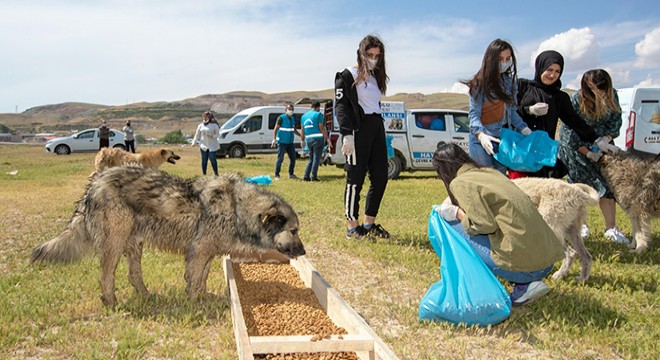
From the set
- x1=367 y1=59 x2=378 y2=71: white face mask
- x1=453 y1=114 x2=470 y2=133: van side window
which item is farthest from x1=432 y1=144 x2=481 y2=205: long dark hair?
x1=453 y1=114 x2=470 y2=133: van side window

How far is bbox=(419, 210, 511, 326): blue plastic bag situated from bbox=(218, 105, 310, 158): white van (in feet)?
65.5

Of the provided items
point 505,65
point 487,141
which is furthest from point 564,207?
point 505,65

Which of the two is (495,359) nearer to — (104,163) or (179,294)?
(179,294)

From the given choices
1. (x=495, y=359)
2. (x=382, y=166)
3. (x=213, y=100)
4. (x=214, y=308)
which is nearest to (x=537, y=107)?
(x=382, y=166)

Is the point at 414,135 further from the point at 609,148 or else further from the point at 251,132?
the point at 251,132

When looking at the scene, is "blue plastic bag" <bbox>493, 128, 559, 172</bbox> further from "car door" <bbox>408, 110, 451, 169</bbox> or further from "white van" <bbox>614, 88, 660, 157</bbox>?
"car door" <bbox>408, 110, 451, 169</bbox>

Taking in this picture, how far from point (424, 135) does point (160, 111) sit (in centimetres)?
11064

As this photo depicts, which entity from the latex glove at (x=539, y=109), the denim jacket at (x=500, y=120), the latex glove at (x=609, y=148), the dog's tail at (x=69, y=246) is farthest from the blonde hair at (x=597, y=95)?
the dog's tail at (x=69, y=246)

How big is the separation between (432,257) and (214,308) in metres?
2.63

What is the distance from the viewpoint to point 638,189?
563 centimetres

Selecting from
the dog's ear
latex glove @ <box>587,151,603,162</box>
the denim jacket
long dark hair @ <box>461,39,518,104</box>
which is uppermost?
long dark hair @ <box>461,39,518,104</box>

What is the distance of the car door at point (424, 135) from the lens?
573 inches

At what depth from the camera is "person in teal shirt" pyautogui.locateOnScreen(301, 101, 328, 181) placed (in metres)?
14.0

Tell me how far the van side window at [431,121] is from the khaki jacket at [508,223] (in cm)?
1124
